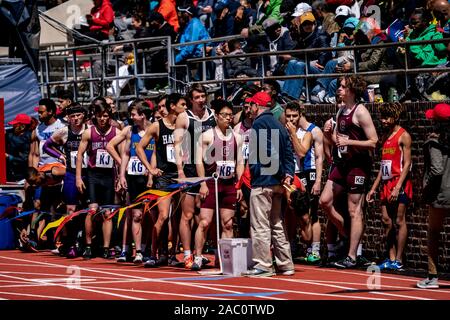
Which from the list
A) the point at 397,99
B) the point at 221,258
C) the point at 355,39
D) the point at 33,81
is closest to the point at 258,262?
the point at 221,258

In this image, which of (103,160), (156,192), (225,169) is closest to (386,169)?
(225,169)

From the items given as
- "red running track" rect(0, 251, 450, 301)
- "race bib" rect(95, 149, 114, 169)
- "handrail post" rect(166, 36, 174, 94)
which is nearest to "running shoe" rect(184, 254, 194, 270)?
"red running track" rect(0, 251, 450, 301)

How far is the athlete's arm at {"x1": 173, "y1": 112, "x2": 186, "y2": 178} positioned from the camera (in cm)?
1661

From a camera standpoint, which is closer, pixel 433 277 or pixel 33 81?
pixel 433 277

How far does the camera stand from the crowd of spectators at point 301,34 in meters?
16.7

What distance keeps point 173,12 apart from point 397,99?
29.9 feet

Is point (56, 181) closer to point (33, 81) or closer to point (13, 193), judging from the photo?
point (13, 193)

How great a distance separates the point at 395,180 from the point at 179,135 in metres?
2.88

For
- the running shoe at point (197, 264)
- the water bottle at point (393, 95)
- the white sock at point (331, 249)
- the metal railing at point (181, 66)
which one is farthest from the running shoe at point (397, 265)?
the running shoe at point (197, 264)

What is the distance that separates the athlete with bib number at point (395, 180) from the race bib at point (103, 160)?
14.1ft

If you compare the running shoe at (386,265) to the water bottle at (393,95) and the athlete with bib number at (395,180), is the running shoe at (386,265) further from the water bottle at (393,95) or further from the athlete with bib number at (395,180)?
the water bottle at (393,95)

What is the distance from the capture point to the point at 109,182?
60.5 ft

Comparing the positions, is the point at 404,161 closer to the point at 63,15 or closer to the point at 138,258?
the point at 138,258

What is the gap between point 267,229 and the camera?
15.2 m
